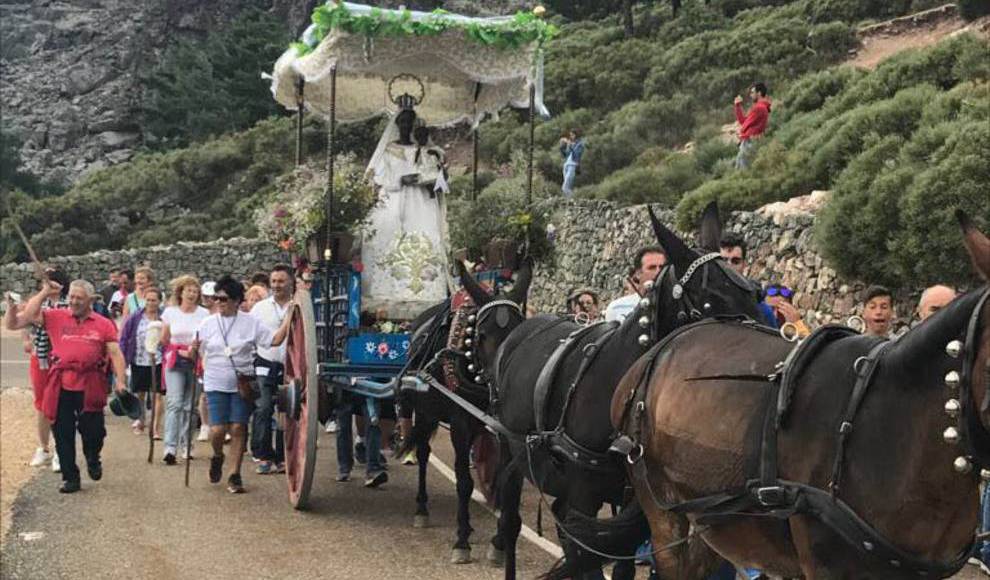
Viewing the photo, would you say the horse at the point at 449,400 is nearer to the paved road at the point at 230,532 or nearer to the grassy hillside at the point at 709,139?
the paved road at the point at 230,532

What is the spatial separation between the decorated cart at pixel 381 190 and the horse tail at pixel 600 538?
147 inches

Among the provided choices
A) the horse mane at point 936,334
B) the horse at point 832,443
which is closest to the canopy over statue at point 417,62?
the horse at point 832,443

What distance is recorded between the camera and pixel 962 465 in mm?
2992

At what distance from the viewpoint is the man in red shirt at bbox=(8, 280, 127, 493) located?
9906 mm

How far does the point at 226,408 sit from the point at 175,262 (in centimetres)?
2879

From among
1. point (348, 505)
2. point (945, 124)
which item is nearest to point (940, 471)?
point (348, 505)

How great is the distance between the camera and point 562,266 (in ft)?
78.5

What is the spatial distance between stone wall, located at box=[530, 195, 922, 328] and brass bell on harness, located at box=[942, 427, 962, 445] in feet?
26.3

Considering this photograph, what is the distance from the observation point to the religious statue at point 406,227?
10.5 metres

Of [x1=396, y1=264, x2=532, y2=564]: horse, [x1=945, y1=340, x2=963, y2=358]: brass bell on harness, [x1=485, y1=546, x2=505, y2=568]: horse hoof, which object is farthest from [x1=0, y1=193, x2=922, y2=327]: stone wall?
[x1=945, y1=340, x2=963, y2=358]: brass bell on harness

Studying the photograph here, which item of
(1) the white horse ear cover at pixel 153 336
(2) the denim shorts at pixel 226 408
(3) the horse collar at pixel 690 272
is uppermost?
(3) the horse collar at pixel 690 272

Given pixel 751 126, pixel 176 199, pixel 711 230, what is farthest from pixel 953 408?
pixel 176 199

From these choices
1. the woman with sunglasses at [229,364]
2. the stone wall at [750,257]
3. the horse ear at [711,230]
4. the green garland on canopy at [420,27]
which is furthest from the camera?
the stone wall at [750,257]

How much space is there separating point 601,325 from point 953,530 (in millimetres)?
2762
